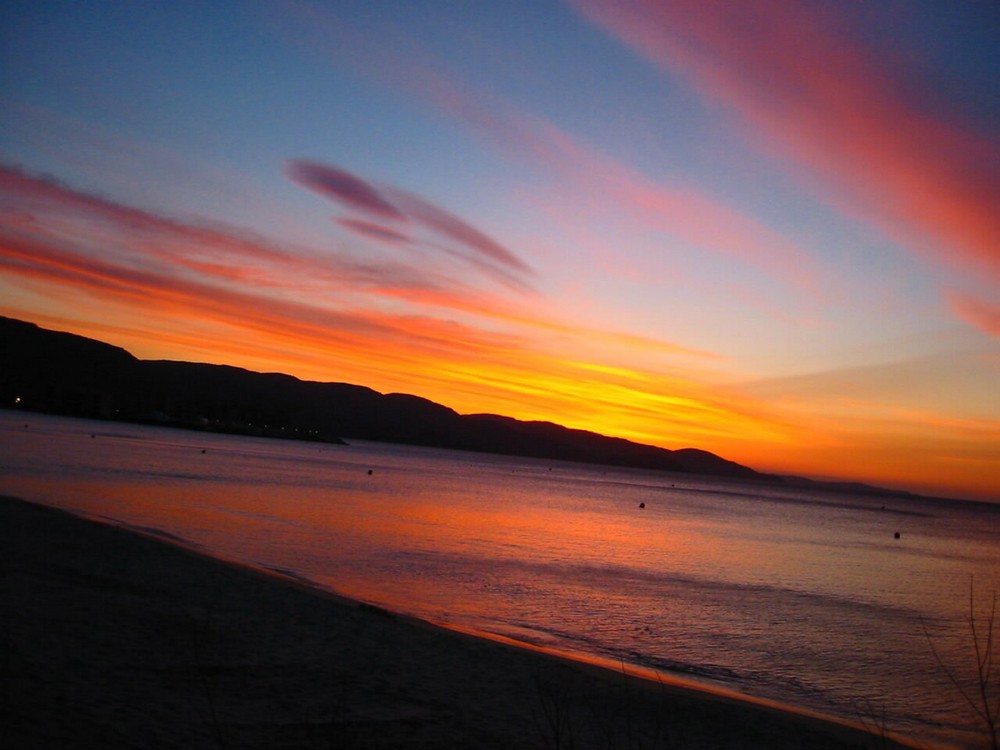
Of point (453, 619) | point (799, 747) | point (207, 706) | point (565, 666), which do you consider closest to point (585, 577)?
point (453, 619)

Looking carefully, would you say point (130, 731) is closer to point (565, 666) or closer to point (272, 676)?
point (272, 676)

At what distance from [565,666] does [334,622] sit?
353 centimetres

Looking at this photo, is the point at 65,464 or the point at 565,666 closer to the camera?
the point at 565,666

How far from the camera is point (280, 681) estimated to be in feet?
27.8

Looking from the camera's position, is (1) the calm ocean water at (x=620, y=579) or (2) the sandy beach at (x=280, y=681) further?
(1) the calm ocean water at (x=620, y=579)

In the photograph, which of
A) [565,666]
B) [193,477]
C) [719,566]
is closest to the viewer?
[565,666]

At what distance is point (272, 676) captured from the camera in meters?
8.62

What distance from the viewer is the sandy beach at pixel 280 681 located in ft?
22.0

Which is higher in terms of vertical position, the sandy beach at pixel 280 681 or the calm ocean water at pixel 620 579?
the sandy beach at pixel 280 681

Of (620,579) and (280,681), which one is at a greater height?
(280,681)

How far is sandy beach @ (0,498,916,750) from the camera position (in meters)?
6.70

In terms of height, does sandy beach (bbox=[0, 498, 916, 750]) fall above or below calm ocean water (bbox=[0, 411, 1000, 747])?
above

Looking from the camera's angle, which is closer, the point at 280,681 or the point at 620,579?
the point at 280,681

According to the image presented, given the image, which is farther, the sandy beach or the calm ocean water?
the calm ocean water
